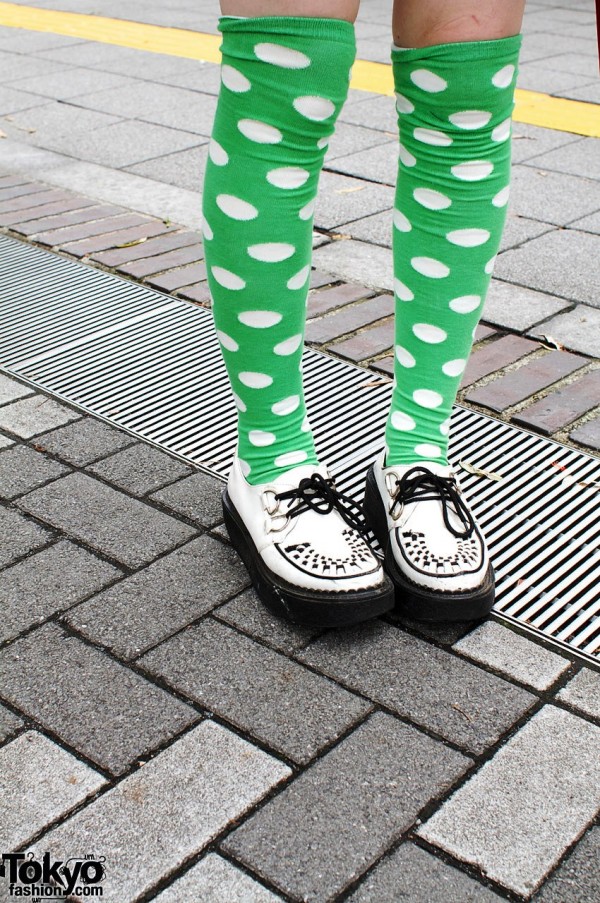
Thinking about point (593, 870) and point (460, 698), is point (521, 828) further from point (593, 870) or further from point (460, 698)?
point (460, 698)

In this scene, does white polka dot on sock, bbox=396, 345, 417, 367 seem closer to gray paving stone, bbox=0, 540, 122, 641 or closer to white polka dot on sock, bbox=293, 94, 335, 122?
white polka dot on sock, bbox=293, 94, 335, 122

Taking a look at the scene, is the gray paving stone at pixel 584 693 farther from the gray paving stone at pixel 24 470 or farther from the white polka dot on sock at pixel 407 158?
the gray paving stone at pixel 24 470

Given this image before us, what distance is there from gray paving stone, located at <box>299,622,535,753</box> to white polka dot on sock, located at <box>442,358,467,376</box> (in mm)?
466

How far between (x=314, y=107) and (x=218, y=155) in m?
0.17

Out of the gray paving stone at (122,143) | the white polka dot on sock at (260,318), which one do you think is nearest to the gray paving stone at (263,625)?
the white polka dot on sock at (260,318)

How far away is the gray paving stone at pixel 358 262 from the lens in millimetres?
3185

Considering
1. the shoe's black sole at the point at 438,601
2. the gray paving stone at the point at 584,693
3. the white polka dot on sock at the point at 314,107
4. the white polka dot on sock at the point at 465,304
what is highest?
the white polka dot on sock at the point at 314,107

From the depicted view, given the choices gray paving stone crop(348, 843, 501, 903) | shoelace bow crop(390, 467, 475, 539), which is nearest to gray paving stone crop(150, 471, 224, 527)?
shoelace bow crop(390, 467, 475, 539)

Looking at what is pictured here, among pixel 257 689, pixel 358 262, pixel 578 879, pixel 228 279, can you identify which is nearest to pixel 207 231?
pixel 228 279

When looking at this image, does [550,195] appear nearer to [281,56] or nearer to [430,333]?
[430,333]

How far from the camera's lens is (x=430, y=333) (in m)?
1.81

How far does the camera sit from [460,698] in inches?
61.9

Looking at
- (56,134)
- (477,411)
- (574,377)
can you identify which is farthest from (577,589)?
(56,134)

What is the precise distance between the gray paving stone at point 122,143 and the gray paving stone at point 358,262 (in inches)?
51.7
